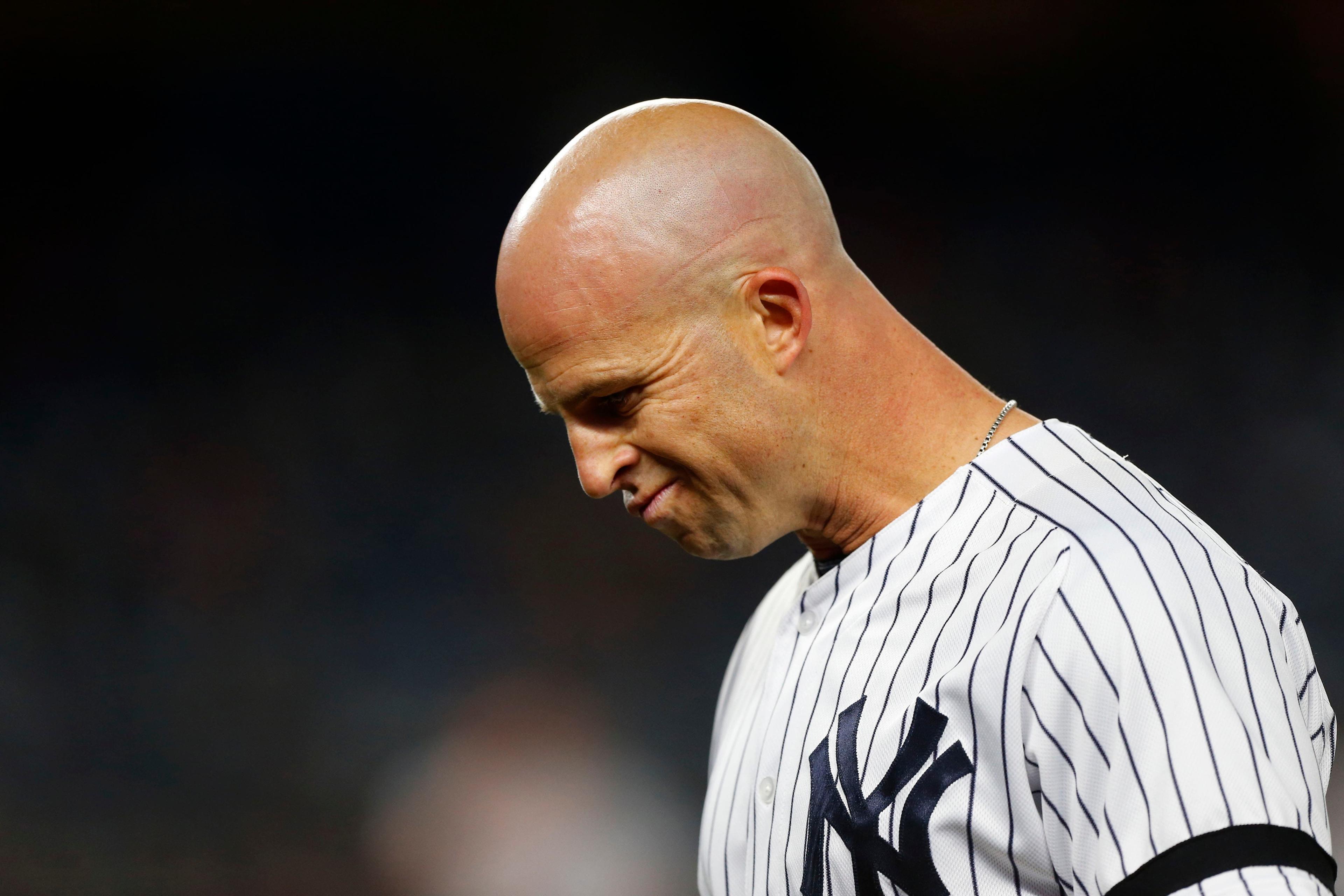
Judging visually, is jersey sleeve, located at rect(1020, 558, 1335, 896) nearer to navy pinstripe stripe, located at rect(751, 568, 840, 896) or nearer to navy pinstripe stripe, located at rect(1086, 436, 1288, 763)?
navy pinstripe stripe, located at rect(1086, 436, 1288, 763)

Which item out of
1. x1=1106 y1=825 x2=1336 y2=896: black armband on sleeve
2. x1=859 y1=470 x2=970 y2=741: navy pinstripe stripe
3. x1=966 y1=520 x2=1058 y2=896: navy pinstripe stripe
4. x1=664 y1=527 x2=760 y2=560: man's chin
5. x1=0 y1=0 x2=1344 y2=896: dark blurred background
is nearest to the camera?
x1=1106 y1=825 x2=1336 y2=896: black armband on sleeve

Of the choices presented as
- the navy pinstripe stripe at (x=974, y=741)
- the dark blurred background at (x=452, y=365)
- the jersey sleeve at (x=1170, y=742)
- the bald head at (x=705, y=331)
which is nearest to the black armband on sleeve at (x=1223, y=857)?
the jersey sleeve at (x=1170, y=742)

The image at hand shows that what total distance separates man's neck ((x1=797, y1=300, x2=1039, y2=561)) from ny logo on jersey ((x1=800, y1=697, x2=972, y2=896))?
0.17m

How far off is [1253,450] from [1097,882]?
2.16 m

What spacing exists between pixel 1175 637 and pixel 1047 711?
84 mm

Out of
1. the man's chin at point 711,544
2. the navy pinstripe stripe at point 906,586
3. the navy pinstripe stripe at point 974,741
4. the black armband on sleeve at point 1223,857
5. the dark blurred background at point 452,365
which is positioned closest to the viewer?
the black armband on sleeve at point 1223,857

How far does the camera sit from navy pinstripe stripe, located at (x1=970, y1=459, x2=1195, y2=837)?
595 mm

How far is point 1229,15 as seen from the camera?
2.44 m

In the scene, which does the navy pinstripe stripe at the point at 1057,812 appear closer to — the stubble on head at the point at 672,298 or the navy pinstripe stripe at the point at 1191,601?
the navy pinstripe stripe at the point at 1191,601

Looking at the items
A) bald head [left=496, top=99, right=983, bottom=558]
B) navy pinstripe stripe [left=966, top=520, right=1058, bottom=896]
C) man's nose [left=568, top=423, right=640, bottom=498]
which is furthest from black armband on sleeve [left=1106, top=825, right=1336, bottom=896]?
man's nose [left=568, top=423, right=640, bottom=498]

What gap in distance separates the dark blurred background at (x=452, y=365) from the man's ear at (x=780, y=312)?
171 centimetres

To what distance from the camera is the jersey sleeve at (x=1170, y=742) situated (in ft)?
1.93

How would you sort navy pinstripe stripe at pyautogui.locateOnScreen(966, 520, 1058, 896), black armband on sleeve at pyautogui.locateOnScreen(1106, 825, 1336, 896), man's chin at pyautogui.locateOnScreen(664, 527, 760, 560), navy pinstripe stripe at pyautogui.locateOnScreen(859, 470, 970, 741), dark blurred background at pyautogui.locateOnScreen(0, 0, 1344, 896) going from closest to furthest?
black armband on sleeve at pyautogui.locateOnScreen(1106, 825, 1336, 896) → navy pinstripe stripe at pyautogui.locateOnScreen(966, 520, 1058, 896) → navy pinstripe stripe at pyautogui.locateOnScreen(859, 470, 970, 741) → man's chin at pyautogui.locateOnScreen(664, 527, 760, 560) → dark blurred background at pyautogui.locateOnScreen(0, 0, 1344, 896)

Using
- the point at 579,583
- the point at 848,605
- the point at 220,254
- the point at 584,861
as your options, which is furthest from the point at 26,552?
the point at 848,605
